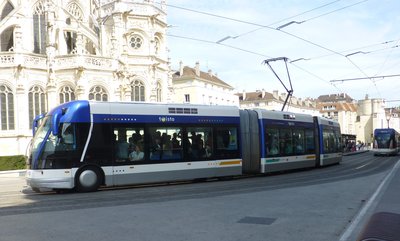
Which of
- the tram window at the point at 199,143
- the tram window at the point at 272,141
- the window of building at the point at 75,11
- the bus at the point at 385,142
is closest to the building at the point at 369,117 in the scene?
the bus at the point at 385,142

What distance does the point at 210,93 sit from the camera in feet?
255

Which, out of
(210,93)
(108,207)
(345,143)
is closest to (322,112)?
(210,93)

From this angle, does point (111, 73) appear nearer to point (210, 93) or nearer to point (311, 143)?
point (311, 143)

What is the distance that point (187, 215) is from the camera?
8.11 metres

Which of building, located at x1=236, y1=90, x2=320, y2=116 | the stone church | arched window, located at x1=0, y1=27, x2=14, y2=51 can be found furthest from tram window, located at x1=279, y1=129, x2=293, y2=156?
building, located at x1=236, y1=90, x2=320, y2=116

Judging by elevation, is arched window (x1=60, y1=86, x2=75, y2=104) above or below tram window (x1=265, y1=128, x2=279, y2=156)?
above

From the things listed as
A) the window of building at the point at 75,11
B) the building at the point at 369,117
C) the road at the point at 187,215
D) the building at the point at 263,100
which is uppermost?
the window of building at the point at 75,11

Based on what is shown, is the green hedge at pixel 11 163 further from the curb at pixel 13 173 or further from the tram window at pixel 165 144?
the tram window at pixel 165 144

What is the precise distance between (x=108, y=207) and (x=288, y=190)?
18.7 ft

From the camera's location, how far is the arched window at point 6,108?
33.3 m

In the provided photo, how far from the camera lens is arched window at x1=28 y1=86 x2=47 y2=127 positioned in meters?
34.3

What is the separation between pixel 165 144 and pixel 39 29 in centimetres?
2950

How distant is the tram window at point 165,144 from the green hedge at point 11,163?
17148 mm

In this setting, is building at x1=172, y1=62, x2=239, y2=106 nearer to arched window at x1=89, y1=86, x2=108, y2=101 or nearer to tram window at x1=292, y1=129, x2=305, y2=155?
arched window at x1=89, y1=86, x2=108, y2=101
